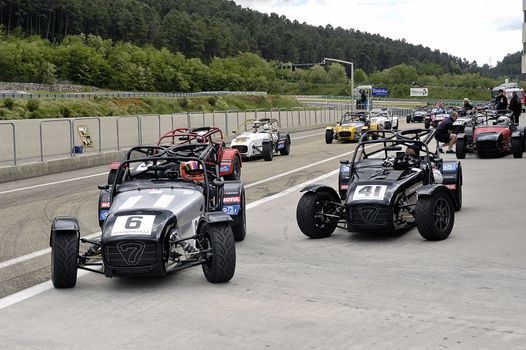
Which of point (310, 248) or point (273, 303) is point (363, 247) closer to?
point (310, 248)

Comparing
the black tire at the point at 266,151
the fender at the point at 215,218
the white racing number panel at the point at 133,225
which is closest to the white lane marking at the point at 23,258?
the white racing number panel at the point at 133,225

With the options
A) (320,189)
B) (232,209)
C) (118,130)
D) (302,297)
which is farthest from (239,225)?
(118,130)

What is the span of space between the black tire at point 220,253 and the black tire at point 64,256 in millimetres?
1370

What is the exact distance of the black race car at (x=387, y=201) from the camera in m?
10.6

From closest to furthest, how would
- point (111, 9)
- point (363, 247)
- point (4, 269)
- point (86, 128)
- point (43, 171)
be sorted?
point (4, 269), point (363, 247), point (43, 171), point (86, 128), point (111, 9)

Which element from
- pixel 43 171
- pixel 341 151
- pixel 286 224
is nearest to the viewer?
pixel 286 224

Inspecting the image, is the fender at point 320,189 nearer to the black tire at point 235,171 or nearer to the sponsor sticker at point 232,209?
the sponsor sticker at point 232,209

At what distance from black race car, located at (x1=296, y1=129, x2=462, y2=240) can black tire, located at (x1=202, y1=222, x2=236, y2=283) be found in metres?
2.84

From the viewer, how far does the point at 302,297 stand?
7848mm

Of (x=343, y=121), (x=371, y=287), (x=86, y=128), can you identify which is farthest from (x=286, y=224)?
(x=343, y=121)

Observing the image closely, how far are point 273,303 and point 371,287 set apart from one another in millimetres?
1165

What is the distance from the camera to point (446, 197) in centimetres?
1090

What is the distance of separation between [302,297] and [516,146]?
17.7m

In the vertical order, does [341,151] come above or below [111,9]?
below
